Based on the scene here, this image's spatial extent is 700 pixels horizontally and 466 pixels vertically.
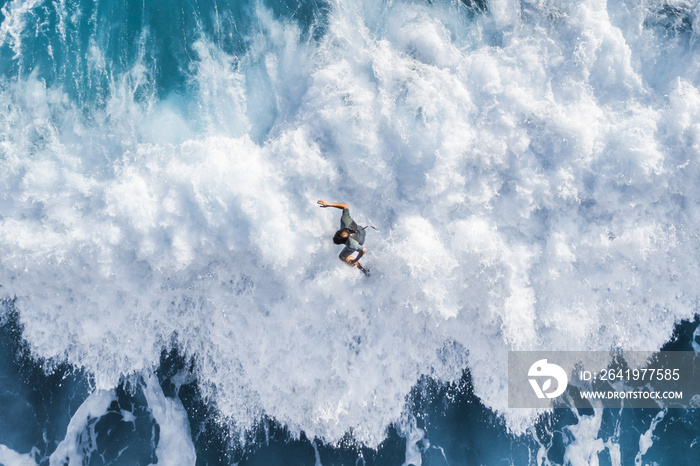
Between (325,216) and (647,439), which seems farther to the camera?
(647,439)

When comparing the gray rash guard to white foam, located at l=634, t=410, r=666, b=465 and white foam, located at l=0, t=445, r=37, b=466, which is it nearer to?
white foam, located at l=634, t=410, r=666, b=465

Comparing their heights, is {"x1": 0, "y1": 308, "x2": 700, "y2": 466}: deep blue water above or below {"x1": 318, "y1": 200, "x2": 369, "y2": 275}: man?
below

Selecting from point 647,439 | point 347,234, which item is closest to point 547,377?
point 647,439

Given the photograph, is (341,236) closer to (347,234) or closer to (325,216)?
(347,234)

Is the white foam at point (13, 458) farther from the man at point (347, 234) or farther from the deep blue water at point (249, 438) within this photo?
the man at point (347, 234)

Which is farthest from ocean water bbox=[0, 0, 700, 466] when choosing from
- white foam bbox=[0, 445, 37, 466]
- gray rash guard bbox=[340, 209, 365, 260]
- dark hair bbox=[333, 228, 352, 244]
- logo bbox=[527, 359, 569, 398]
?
dark hair bbox=[333, 228, 352, 244]

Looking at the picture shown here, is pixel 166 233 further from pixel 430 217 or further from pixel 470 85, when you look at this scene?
pixel 470 85
